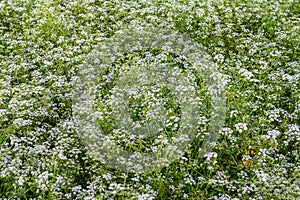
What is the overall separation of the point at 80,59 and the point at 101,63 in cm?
38

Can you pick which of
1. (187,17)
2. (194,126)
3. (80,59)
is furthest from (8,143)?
(187,17)

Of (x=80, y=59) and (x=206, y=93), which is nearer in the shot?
(x=206, y=93)

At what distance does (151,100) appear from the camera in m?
6.30

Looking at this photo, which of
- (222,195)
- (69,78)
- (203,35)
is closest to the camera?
(222,195)

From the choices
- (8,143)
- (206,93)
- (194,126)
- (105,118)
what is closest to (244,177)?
(194,126)

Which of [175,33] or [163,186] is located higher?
[175,33]

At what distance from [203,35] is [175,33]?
21.3 inches

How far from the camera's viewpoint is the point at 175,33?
796 centimetres

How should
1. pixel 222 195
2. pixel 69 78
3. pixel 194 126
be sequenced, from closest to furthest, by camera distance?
pixel 222 195
pixel 194 126
pixel 69 78

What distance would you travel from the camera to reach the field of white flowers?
505 cm

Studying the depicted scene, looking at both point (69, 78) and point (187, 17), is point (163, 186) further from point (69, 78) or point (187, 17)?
point (187, 17)

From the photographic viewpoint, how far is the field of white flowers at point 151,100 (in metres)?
5.05

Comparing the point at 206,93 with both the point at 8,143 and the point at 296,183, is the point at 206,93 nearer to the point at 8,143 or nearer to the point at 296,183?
the point at 296,183

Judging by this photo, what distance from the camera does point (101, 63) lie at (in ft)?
23.8
